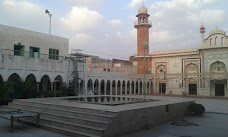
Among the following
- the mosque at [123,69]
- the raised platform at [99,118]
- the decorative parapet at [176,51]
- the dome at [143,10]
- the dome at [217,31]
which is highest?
the dome at [143,10]

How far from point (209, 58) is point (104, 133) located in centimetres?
2991

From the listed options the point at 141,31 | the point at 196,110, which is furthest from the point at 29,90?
the point at 141,31

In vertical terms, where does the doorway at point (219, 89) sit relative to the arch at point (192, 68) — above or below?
below

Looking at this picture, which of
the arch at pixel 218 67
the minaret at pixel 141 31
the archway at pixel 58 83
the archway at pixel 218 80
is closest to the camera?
the archway at pixel 58 83

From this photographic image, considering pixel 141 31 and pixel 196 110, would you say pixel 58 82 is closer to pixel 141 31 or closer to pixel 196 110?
pixel 196 110

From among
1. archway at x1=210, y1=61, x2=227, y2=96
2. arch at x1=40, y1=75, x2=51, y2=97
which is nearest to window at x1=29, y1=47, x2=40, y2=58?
arch at x1=40, y1=75, x2=51, y2=97

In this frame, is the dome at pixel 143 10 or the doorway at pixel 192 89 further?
the dome at pixel 143 10

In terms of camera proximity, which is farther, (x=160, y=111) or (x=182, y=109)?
(x=182, y=109)

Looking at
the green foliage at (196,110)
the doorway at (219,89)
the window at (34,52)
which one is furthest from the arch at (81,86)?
the doorway at (219,89)

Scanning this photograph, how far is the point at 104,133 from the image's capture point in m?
6.41

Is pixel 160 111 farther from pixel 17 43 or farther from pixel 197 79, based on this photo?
pixel 197 79

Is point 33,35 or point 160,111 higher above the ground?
point 33,35

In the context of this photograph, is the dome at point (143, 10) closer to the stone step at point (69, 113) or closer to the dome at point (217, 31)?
the dome at point (217, 31)

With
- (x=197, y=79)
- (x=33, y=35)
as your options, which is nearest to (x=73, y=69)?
(x=33, y=35)
